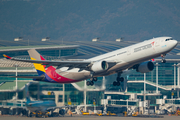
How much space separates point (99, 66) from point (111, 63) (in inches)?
73.8

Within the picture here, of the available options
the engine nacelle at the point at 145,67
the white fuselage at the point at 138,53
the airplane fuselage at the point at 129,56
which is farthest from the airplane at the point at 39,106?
the engine nacelle at the point at 145,67

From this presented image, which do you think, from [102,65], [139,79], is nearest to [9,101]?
[102,65]

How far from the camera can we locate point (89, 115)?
8962cm

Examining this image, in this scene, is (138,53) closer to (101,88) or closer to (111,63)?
(111,63)

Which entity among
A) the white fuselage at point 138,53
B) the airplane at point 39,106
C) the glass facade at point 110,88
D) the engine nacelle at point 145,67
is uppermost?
the white fuselage at point 138,53

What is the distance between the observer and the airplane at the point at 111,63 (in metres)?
48.5

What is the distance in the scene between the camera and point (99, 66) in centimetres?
5150

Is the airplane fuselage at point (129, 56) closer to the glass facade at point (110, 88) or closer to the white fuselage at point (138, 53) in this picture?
the white fuselage at point (138, 53)

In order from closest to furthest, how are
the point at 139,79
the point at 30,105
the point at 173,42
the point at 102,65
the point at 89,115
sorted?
the point at 173,42, the point at 102,65, the point at 30,105, the point at 89,115, the point at 139,79

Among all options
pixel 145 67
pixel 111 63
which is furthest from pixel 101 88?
pixel 111 63

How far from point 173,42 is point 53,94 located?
4207 centimetres

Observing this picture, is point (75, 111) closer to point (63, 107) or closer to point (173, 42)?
point (63, 107)

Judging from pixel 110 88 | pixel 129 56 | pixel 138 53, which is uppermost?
pixel 138 53

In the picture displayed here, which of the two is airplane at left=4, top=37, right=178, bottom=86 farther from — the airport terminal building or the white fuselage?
the airport terminal building
